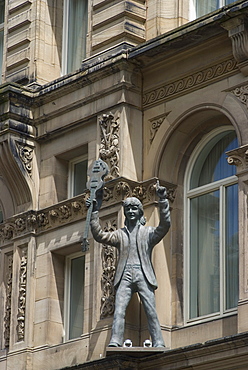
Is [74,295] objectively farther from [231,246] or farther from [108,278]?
[231,246]

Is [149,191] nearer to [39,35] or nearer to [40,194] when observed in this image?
[40,194]

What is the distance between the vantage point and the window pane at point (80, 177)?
2697cm

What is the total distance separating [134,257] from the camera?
2403 cm

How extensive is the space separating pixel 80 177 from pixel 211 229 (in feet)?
12.1

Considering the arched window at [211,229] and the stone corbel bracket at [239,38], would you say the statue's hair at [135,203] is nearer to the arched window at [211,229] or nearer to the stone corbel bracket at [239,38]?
the arched window at [211,229]

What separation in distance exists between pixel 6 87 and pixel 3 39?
359 centimetres

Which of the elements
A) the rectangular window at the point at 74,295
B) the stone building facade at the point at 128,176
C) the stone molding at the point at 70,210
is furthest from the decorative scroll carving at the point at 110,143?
the rectangular window at the point at 74,295

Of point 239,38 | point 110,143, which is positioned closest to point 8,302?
point 110,143

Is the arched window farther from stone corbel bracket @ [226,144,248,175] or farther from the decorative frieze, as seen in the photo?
the decorative frieze

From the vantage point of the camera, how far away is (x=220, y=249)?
24188 mm

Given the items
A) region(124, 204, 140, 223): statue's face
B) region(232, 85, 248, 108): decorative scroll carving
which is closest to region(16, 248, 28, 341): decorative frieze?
region(124, 204, 140, 223): statue's face

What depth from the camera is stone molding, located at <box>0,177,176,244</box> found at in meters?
25.0

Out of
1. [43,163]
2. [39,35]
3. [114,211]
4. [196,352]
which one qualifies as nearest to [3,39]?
[39,35]

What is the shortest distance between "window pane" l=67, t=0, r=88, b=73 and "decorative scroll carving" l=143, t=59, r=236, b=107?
2955mm
